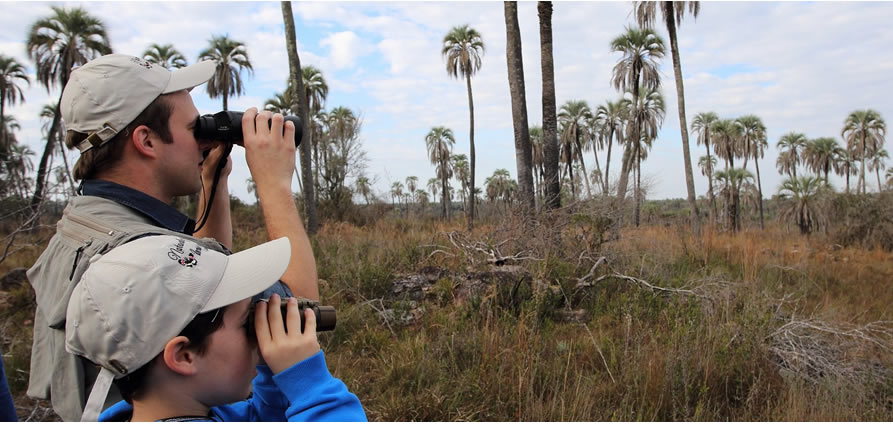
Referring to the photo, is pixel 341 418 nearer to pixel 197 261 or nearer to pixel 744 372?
pixel 197 261

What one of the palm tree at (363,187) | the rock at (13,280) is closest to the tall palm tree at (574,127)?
the palm tree at (363,187)

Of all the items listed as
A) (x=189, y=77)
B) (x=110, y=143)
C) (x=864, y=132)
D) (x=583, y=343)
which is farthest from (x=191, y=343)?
(x=864, y=132)

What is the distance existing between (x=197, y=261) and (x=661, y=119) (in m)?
32.3

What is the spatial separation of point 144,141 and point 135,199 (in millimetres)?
142

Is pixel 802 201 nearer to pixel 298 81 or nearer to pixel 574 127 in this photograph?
pixel 574 127

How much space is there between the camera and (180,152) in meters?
1.34

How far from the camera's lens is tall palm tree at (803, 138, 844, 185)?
136 feet

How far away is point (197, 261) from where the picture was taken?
1.04 m

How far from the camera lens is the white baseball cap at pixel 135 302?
942 mm

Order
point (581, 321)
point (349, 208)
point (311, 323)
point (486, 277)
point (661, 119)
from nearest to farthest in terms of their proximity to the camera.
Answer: point (311, 323)
point (581, 321)
point (486, 277)
point (349, 208)
point (661, 119)

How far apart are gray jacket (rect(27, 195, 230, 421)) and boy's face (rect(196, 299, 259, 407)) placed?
8.7 inches

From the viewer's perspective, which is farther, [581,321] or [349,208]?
[349,208]

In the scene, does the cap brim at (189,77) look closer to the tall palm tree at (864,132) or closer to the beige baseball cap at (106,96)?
the beige baseball cap at (106,96)

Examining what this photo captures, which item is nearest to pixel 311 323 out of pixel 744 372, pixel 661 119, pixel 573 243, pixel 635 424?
pixel 635 424
